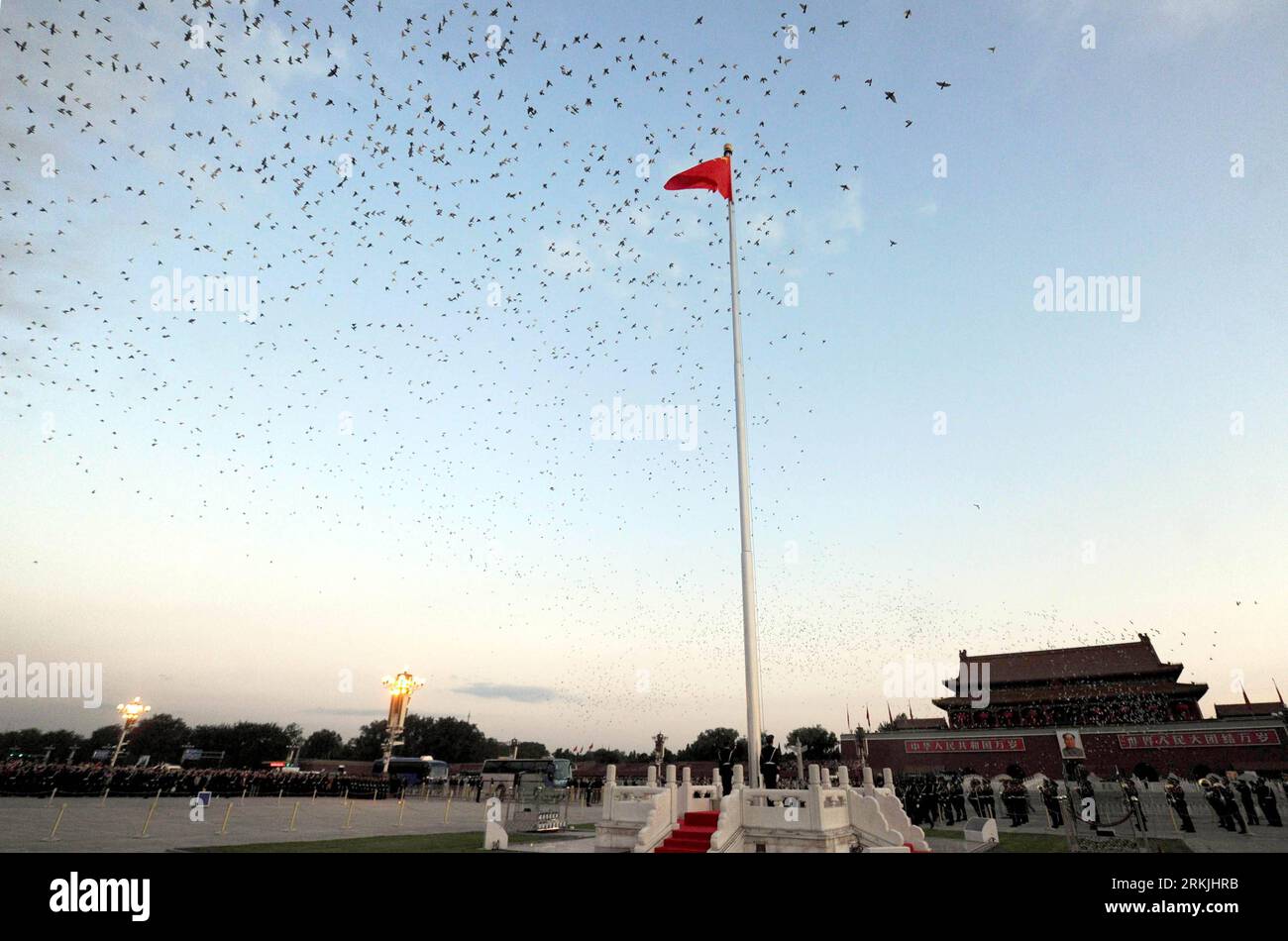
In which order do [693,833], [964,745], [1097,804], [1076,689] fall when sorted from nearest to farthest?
[693,833], [1097,804], [964,745], [1076,689]

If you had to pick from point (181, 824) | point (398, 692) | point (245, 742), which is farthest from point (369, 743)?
point (181, 824)

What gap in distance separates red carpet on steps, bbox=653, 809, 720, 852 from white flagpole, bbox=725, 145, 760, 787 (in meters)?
1.19

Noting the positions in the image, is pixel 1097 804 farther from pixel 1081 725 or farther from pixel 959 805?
pixel 1081 725

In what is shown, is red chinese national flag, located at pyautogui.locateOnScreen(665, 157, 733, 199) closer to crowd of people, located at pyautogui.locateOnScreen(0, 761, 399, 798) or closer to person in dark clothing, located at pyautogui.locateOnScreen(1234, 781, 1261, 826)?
person in dark clothing, located at pyautogui.locateOnScreen(1234, 781, 1261, 826)

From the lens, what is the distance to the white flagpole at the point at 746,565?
1379cm

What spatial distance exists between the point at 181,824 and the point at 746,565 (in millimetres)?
22460

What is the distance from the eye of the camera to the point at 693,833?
13266mm

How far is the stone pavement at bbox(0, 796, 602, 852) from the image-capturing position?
1598 centimetres

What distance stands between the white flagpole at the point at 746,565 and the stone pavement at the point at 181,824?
6566 millimetres

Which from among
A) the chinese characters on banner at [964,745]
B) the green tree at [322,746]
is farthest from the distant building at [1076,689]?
the green tree at [322,746]

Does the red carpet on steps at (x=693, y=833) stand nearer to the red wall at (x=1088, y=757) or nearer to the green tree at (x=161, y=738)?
the red wall at (x=1088, y=757)
